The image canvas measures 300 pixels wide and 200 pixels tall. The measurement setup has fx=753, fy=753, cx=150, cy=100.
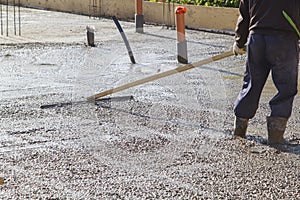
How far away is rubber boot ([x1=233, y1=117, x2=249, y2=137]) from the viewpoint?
765cm

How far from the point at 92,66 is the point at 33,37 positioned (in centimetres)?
425

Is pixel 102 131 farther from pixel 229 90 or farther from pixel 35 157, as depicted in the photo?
pixel 229 90

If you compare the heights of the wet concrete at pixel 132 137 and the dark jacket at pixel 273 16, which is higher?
the dark jacket at pixel 273 16

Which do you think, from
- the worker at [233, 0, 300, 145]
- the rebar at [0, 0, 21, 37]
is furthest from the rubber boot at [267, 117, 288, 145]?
the rebar at [0, 0, 21, 37]

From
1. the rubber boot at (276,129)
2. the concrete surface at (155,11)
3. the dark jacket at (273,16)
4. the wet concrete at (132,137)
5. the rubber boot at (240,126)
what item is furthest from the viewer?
the concrete surface at (155,11)

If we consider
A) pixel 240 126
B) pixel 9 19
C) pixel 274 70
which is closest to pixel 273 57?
pixel 274 70

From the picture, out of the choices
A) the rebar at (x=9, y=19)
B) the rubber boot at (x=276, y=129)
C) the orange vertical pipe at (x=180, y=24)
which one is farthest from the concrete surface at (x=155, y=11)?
the rubber boot at (x=276, y=129)

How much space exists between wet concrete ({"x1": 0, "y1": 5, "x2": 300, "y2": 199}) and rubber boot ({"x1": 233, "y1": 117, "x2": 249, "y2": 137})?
118mm

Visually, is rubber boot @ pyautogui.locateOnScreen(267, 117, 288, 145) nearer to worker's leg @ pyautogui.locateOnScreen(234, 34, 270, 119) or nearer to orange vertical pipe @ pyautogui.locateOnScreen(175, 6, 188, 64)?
worker's leg @ pyautogui.locateOnScreen(234, 34, 270, 119)

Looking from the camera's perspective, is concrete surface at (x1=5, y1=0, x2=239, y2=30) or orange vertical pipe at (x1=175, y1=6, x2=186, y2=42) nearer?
orange vertical pipe at (x1=175, y1=6, x2=186, y2=42)

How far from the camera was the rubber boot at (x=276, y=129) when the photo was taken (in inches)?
291

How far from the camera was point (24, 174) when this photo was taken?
6375 mm

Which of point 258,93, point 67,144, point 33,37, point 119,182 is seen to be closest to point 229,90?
point 258,93

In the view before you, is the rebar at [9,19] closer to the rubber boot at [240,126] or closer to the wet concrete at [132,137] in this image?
the wet concrete at [132,137]
